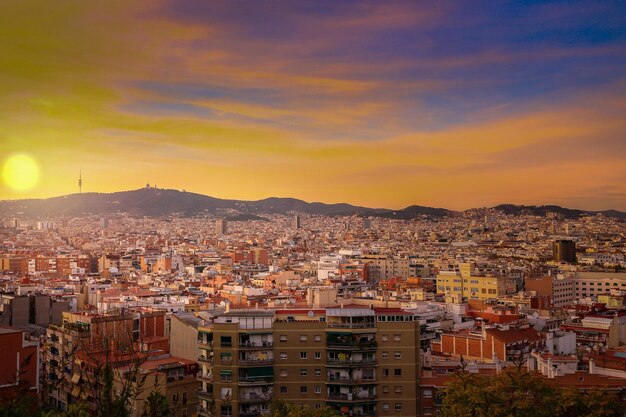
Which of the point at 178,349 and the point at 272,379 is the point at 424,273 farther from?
the point at 272,379

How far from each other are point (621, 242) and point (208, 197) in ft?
270

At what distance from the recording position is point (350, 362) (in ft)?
39.6

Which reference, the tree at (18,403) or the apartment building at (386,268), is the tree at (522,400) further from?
the apartment building at (386,268)

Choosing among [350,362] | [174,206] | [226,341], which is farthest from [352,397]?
[174,206]

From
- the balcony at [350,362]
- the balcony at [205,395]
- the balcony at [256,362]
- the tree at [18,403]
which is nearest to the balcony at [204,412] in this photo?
the balcony at [205,395]

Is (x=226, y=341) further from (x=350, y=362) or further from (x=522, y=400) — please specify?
(x=522, y=400)

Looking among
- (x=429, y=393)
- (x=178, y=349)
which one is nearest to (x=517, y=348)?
(x=429, y=393)

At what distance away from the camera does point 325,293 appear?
2198cm

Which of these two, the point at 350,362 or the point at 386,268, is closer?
the point at 350,362

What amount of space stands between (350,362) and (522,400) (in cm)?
326

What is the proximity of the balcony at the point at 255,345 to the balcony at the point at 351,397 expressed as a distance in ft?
4.21

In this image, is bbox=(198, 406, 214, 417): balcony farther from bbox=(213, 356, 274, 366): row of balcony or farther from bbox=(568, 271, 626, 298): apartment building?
bbox=(568, 271, 626, 298): apartment building

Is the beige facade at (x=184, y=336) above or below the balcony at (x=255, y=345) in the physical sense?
below

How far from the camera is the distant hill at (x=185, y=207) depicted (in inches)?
4449
